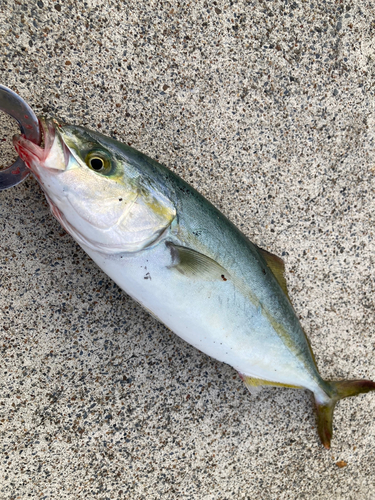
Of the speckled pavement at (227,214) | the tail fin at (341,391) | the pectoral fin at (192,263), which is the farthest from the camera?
the tail fin at (341,391)

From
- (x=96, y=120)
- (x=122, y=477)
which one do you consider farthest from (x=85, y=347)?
(x=96, y=120)

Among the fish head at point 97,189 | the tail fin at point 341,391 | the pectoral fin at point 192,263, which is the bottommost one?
the tail fin at point 341,391

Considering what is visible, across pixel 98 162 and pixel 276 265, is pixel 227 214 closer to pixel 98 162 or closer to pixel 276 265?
pixel 276 265

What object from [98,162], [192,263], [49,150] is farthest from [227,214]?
[49,150]

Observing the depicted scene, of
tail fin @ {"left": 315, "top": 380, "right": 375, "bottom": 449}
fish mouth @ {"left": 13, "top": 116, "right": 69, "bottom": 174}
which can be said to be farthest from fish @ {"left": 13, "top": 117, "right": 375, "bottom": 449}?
tail fin @ {"left": 315, "top": 380, "right": 375, "bottom": 449}

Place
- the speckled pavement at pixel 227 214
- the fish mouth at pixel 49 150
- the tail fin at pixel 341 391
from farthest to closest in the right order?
the tail fin at pixel 341 391 → the speckled pavement at pixel 227 214 → the fish mouth at pixel 49 150

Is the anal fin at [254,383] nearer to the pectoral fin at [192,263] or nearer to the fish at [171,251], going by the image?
the fish at [171,251]

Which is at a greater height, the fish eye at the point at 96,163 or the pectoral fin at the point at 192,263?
the fish eye at the point at 96,163

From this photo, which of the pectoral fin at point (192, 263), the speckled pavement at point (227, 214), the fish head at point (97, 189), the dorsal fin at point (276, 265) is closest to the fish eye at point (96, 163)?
→ the fish head at point (97, 189)
